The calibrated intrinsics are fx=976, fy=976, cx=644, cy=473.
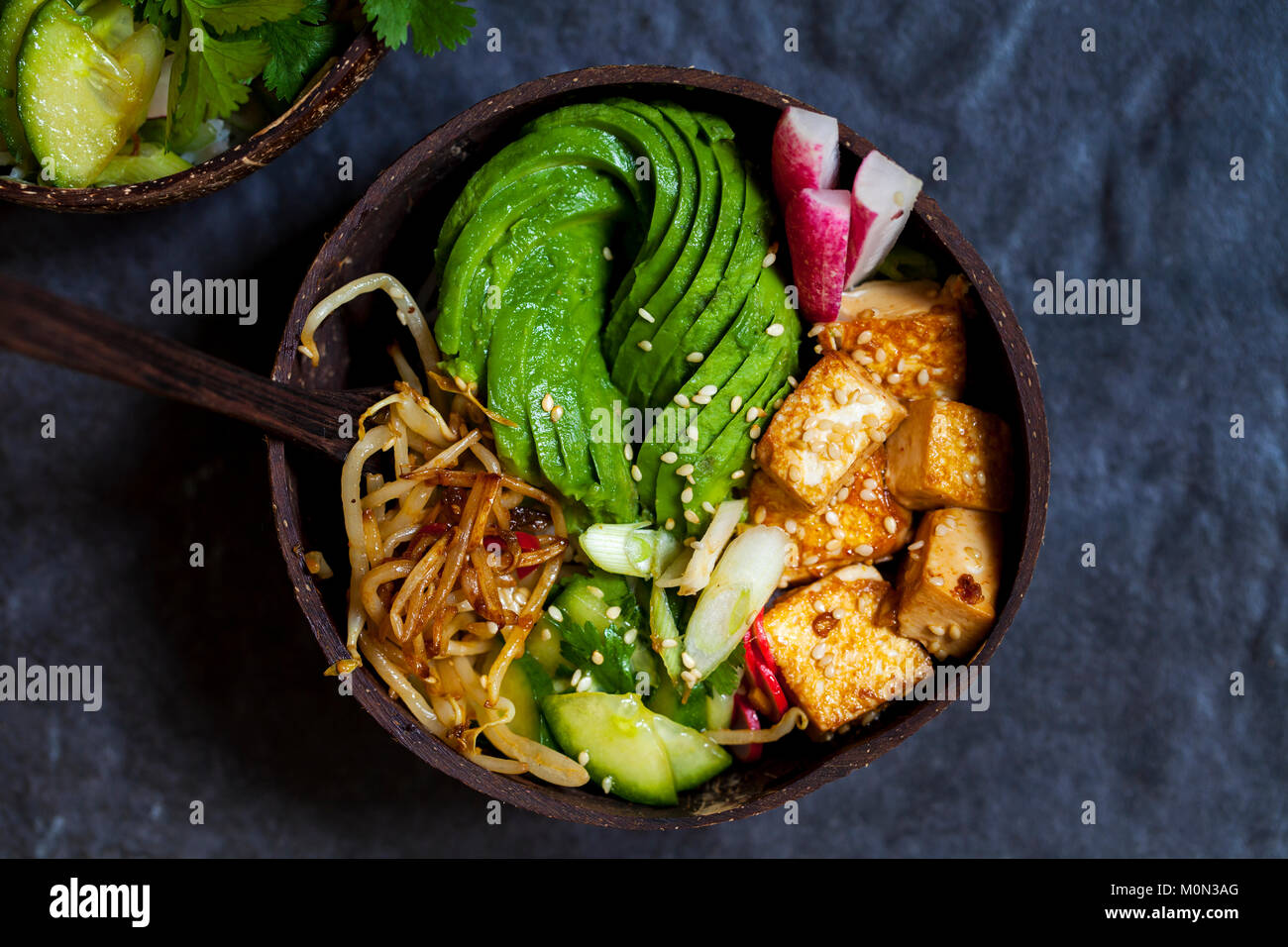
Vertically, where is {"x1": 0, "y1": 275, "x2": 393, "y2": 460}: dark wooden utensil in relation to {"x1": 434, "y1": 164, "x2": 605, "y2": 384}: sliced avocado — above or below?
below

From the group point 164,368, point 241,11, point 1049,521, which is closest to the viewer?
point 164,368

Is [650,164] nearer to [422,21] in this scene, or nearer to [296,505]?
[422,21]

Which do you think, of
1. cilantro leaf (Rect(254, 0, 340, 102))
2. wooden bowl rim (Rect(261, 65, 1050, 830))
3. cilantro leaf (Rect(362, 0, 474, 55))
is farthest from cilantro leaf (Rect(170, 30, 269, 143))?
wooden bowl rim (Rect(261, 65, 1050, 830))

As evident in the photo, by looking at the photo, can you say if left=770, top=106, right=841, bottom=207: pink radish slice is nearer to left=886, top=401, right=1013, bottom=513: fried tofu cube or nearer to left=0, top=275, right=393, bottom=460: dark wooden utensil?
left=886, top=401, right=1013, bottom=513: fried tofu cube

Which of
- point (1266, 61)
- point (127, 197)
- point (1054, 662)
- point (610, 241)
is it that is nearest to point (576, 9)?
point (610, 241)

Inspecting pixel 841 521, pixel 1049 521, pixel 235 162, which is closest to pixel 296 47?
pixel 235 162

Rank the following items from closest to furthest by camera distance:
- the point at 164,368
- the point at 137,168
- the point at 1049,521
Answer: the point at 164,368
the point at 137,168
the point at 1049,521
